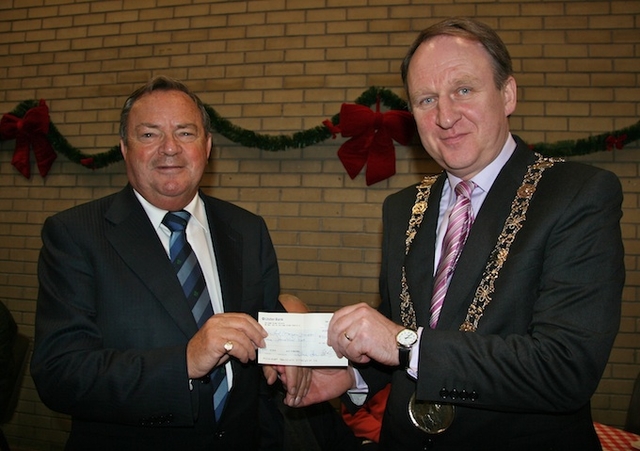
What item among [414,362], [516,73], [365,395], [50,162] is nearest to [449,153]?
[414,362]

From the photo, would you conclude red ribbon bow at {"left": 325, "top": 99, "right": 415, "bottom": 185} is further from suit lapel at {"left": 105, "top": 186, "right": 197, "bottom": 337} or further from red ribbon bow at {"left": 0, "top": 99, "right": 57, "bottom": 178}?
red ribbon bow at {"left": 0, "top": 99, "right": 57, "bottom": 178}

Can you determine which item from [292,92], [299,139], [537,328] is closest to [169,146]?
[537,328]

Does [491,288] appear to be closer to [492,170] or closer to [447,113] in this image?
[492,170]

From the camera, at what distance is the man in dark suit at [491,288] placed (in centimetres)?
148

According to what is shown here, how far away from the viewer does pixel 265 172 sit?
15.8ft

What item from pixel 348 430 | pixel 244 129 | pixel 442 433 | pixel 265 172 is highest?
pixel 244 129

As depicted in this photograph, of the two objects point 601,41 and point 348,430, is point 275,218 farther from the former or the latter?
point 601,41

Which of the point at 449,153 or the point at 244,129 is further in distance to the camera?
the point at 244,129

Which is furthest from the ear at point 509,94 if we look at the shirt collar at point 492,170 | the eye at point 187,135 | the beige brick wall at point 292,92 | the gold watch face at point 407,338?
the beige brick wall at point 292,92

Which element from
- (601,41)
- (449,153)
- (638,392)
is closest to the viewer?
(449,153)

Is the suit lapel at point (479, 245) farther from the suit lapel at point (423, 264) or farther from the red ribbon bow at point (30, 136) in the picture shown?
the red ribbon bow at point (30, 136)

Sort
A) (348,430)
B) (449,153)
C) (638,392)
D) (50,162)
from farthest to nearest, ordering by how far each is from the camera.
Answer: (50,162) < (638,392) < (348,430) < (449,153)

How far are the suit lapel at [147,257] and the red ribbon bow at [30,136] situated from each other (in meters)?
3.62

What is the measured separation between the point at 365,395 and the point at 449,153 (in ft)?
3.61
